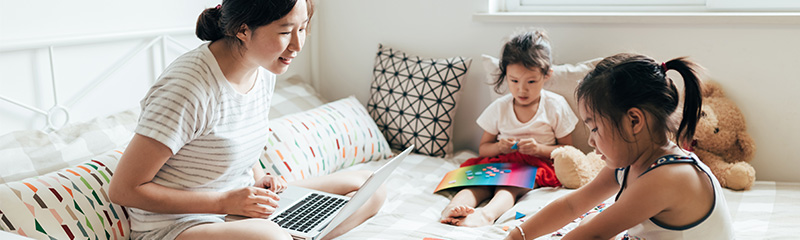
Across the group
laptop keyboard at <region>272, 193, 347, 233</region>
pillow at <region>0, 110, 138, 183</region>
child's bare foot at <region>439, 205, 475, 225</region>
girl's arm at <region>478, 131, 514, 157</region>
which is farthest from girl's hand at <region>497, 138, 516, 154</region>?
pillow at <region>0, 110, 138, 183</region>

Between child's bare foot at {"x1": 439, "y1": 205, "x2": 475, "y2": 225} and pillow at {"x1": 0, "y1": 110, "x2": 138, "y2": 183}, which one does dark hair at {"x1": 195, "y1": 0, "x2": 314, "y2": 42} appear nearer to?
pillow at {"x1": 0, "y1": 110, "x2": 138, "y2": 183}

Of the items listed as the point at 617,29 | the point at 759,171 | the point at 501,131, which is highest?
the point at 617,29

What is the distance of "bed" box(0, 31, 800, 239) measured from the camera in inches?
49.1

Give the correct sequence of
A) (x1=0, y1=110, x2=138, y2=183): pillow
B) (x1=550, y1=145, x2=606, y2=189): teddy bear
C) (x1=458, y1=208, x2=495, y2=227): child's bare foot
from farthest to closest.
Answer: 1. (x1=550, y1=145, x2=606, y2=189): teddy bear
2. (x1=458, y1=208, x2=495, y2=227): child's bare foot
3. (x1=0, y1=110, x2=138, y2=183): pillow

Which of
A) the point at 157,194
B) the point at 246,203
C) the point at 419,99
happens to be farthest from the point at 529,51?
the point at 157,194

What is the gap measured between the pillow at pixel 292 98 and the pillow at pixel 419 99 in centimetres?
24

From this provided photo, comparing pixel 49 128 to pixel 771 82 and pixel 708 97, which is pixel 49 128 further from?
pixel 771 82

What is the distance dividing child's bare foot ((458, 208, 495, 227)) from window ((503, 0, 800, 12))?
3.11ft

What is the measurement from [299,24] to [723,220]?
2.80ft

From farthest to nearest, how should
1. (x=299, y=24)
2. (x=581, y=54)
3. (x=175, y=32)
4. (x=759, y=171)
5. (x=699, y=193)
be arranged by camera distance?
(x=581, y=54) < (x=759, y=171) < (x=175, y=32) < (x=299, y=24) < (x=699, y=193)

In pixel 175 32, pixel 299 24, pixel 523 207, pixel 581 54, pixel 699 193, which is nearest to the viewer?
pixel 699 193

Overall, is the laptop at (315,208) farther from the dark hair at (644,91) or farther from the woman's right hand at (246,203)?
the dark hair at (644,91)

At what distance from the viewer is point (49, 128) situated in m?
1.56

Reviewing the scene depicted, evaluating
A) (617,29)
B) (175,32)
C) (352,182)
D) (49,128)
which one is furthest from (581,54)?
(49,128)
